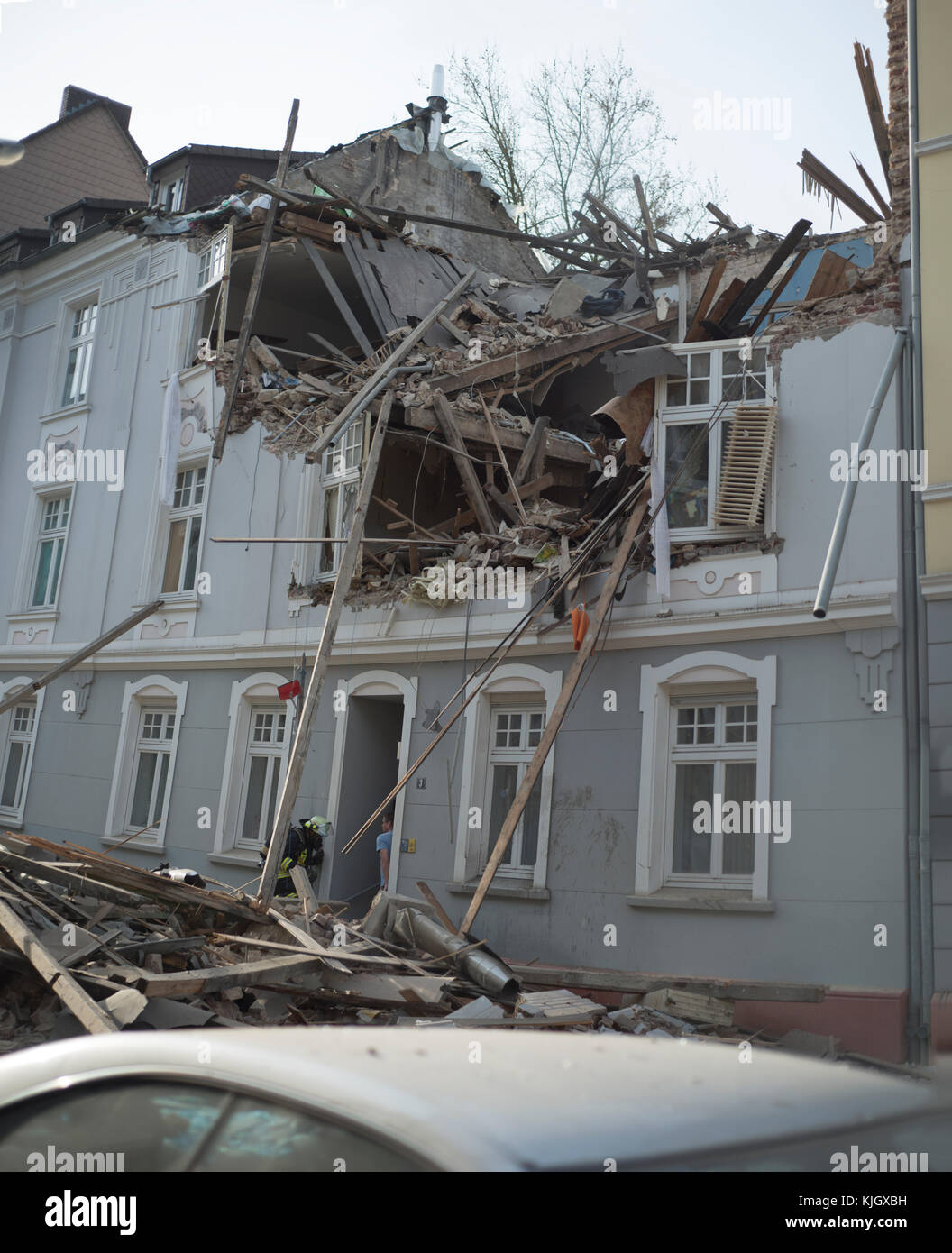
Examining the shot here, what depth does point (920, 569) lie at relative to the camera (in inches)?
376

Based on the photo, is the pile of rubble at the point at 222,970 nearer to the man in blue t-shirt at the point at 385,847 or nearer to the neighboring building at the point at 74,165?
the man in blue t-shirt at the point at 385,847

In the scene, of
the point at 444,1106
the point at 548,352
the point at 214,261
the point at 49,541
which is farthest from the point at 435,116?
the point at 444,1106

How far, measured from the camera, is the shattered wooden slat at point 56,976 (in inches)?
245

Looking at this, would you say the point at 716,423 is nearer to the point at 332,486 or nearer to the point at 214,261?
the point at 332,486

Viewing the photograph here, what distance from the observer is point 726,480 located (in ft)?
35.3

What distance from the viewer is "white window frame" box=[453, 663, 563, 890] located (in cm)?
1199

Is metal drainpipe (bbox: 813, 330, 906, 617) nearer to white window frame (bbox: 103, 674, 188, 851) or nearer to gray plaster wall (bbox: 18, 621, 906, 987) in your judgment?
gray plaster wall (bbox: 18, 621, 906, 987)

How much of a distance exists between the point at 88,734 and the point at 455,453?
28.5ft

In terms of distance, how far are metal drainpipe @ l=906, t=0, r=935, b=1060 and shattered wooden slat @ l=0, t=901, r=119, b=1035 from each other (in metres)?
6.28

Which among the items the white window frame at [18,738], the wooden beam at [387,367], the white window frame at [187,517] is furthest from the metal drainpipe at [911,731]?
the white window frame at [18,738]

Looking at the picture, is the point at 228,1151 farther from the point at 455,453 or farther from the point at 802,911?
the point at 455,453

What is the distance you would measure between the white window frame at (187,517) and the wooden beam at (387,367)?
3380mm

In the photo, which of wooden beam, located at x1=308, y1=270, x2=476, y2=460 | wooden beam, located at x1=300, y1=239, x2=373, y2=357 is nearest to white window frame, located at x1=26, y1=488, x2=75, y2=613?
wooden beam, located at x1=300, y1=239, x2=373, y2=357
